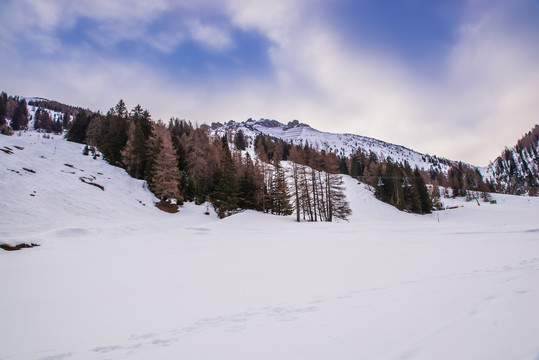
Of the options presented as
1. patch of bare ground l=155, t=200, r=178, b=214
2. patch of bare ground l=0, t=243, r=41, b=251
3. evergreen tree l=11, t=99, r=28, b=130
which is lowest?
patch of bare ground l=0, t=243, r=41, b=251

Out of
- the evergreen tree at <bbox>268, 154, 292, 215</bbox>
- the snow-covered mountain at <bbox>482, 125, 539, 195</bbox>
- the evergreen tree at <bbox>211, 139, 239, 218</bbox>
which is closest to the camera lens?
the evergreen tree at <bbox>211, 139, 239, 218</bbox>

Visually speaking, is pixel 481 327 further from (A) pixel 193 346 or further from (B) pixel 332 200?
(B) pixel 332 200

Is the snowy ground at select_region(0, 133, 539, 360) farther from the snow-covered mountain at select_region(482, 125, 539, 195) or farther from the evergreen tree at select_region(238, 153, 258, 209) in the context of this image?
the snow-covered mountain at select_region(482, 125, 539, 195)

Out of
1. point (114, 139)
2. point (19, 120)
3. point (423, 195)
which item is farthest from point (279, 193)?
point (19, 120)

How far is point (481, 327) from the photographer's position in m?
3.20

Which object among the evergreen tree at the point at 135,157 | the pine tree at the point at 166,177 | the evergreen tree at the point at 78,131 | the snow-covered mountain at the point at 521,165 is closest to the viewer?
the pine tree at the point at 166,177

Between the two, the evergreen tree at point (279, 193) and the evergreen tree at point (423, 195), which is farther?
the evergreen tree at point (423, 195)

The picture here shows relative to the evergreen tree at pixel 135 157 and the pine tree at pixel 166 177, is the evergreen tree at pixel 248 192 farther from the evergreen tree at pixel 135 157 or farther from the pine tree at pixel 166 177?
the evergreen tree at pixel 135 157

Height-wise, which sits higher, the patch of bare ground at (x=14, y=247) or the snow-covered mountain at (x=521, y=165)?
the snow-covered mountain at (x=521, y=165)

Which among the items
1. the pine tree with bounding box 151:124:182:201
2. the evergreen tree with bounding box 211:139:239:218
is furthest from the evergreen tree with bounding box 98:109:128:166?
the evergreen tree with bounding box 211:139:239:218

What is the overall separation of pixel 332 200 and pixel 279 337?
27717 millimetres

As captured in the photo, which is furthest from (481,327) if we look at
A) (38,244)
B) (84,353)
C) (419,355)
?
(38,244)

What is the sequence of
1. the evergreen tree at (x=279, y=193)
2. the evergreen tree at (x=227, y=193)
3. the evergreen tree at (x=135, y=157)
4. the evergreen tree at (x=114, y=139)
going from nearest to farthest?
the evergreen tree at (x=227, y=193)
the evergreen tree at (x=279, y=193)
the evergreen tree at (x=135, y=157)
the evergreen tree at (x=114, y=139)

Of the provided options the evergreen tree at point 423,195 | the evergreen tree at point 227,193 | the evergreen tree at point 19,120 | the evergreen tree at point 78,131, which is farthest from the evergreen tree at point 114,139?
the evergreen tree at point 423,195
